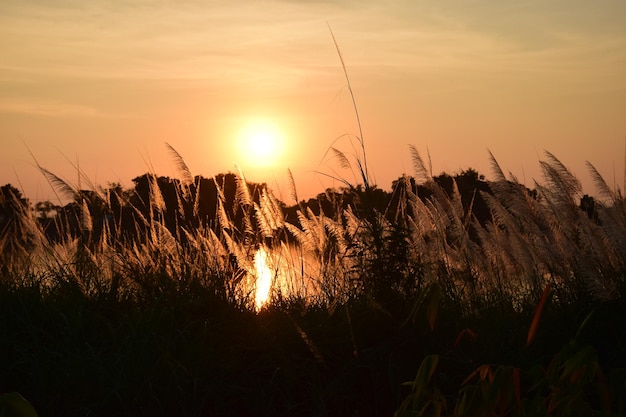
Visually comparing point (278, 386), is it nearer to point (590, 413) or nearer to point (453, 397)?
point (453, 397)

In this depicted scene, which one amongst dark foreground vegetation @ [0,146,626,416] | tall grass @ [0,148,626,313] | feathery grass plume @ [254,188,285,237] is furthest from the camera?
feathery grass plume @ [254,188,285,237]

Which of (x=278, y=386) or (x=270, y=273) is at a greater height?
(x=270, y=273)

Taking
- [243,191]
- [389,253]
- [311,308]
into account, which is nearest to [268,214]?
[243,191]

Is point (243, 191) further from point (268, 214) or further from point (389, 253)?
point (389, 253)

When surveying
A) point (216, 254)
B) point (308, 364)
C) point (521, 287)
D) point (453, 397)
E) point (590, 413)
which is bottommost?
point (590, 413)

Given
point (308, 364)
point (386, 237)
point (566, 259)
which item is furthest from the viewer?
point (566, 259)

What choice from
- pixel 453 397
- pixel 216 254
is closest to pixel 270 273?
pixel 216 254

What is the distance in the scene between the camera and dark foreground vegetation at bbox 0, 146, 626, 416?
492 cm

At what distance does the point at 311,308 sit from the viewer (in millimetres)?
5859

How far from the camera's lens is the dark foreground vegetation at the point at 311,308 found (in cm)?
492

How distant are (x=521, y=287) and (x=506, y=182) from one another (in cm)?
92

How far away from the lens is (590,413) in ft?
7.31

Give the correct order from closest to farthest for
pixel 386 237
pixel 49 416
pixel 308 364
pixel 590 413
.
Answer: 1. pixel 590 413
2. pixel 49 416
3. pixel 308 364
4. pixel 386 237

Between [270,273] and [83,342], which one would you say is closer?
[83,342]
